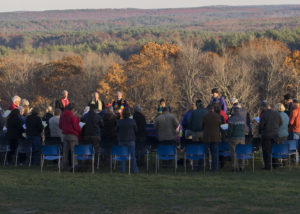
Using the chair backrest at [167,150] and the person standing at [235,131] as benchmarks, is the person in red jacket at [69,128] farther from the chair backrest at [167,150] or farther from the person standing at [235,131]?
the person standing at [235,131]

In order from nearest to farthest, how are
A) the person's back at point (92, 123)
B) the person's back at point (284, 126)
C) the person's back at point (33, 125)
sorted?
the person's back at point (92, 123) → the person's back at point (284, 126) → the person's back at point (33, 125)

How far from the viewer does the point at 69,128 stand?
1391 cm

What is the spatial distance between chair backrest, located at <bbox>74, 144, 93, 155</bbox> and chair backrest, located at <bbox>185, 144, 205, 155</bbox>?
238cm

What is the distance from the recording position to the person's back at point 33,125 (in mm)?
14812

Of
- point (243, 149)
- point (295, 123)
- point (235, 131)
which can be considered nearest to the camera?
point (243, 149)

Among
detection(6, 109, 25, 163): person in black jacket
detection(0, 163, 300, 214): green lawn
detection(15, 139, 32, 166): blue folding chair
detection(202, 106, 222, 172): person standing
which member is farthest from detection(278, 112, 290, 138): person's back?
detection(6, 109, 25, 163): person in black jacket

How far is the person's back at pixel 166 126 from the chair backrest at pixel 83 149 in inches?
76.1

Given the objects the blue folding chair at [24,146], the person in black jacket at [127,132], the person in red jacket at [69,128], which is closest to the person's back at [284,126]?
the person in black jacket at [127,132]

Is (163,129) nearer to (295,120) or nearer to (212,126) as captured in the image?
(212,126)

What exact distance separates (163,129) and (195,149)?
3.97 ft

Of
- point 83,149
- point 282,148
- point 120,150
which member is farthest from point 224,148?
point 83,149

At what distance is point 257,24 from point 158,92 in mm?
120943

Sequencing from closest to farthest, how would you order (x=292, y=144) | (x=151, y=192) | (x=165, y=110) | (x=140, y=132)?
(x=151, y=192)
(x=292, y=144)
(x=165, y=110)
(x=140, y=132)

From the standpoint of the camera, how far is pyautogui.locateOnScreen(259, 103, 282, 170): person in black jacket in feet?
45.6
